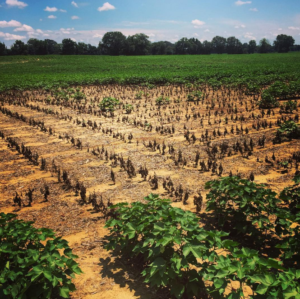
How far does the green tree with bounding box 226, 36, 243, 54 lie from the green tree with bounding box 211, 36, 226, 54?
204 centimetres

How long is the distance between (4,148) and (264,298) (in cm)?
950

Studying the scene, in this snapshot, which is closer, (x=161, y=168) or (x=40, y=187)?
(x=40, y=187)

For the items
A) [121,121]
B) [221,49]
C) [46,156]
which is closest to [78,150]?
[46,156]

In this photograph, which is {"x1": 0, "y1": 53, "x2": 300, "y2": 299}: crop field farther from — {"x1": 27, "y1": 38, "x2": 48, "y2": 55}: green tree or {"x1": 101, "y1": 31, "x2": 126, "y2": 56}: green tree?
{"x1": 27, "y1": 38, "x2": 48, "y2": 55}: green tree

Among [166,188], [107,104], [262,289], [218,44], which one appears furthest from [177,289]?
[218,44]

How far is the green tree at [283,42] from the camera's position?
121438 millimetres

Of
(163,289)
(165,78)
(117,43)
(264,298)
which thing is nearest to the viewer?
(264,298)

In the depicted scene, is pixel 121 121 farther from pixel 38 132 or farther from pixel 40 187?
pixel 40 187

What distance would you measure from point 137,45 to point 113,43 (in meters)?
12.3

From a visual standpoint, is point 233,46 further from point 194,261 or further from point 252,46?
point 194,261

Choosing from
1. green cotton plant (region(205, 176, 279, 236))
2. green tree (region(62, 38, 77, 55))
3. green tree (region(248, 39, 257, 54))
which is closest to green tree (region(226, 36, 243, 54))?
green tree (region(248, 39, 257, 54))

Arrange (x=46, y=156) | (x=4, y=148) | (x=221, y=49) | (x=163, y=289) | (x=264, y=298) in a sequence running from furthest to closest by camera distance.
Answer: (x=221, y=49) < (x=4, y=148) < (x=46, y=156) < (x=163, y=289) < (x=264, y=298)

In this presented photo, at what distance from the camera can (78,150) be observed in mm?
8641

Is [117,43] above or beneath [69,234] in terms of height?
above
